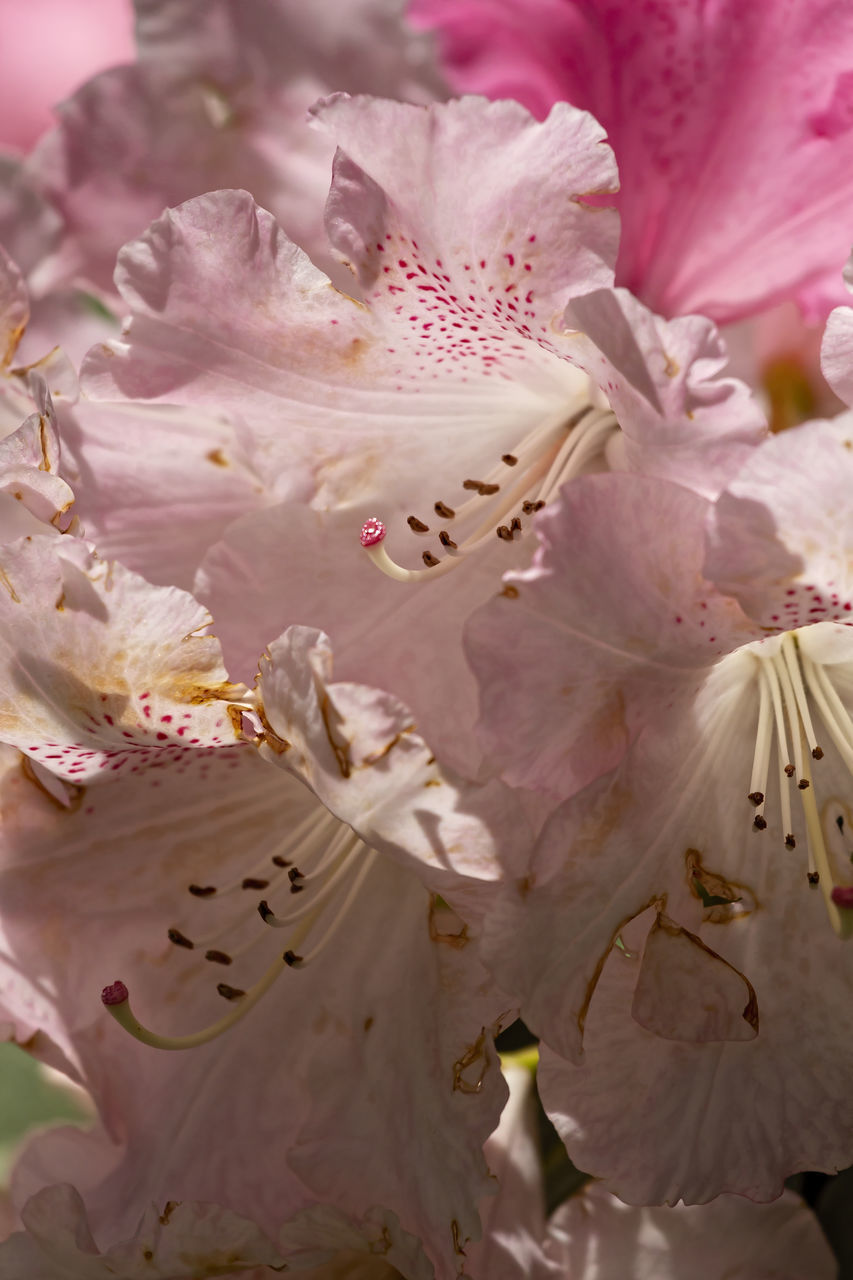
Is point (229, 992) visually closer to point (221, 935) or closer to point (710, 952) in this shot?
point (221, 935)

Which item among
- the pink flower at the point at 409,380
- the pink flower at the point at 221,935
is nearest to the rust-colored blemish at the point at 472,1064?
the pink flower at the point at 221,935

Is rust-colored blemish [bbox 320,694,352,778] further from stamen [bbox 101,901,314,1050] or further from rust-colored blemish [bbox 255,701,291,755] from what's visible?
stamen [bbox 101,901,314,1050]

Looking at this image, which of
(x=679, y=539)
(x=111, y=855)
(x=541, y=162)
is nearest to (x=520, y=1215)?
(x=111, y=855)

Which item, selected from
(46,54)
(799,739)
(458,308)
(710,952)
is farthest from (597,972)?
(46,54)

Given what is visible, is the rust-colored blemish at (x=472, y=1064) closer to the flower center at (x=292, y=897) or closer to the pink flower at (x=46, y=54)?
the flower center at (x=292, y=897)

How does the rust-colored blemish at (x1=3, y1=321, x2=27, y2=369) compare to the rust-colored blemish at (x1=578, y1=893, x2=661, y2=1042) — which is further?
the rust-colored blemish at (x1=3, y1=321, x2=27, y2=369)

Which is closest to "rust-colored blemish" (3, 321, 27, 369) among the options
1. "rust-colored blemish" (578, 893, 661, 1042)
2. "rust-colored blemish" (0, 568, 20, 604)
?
"rust-colored blemish" (0, 568, 20, 604)
